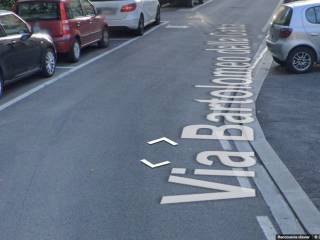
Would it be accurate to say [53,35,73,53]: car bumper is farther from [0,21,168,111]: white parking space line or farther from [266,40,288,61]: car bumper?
[266,40,288,61]: car bumper

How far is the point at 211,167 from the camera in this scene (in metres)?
6.66

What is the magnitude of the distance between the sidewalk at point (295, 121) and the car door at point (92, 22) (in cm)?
511

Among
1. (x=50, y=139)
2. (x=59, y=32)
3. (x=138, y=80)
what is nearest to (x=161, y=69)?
(x=138, y=80)

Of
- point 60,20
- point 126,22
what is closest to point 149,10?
point 126,22

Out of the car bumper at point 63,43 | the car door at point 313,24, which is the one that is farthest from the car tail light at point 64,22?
the car door at point 313,24

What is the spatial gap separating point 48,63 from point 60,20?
1568 mm

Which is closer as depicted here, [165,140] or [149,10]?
[165,140]

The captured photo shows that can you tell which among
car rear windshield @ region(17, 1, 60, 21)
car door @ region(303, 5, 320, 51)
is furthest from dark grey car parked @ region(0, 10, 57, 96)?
car door @ region(303, 5, 320, 51)

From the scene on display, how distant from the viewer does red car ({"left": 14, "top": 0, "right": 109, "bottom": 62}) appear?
13289 mm

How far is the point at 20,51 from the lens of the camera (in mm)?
10867

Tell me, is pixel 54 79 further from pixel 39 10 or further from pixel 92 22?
pixel 92 22

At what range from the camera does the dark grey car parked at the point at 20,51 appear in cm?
1038

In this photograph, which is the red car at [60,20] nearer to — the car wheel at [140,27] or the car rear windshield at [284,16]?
the car wheel at [140,27]

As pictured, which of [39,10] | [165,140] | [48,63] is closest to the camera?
[165,140]
